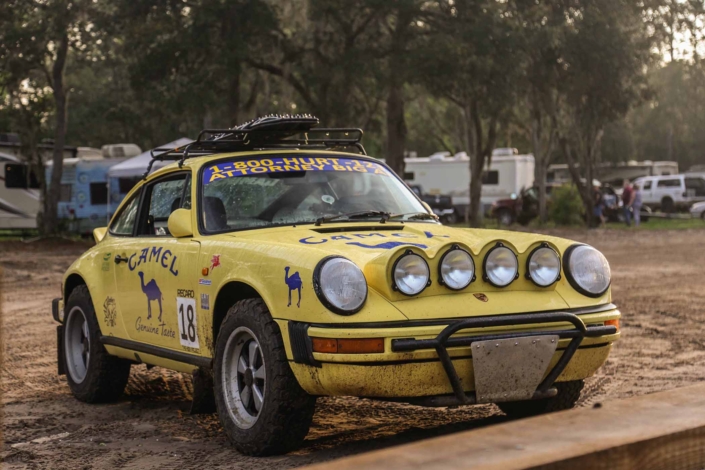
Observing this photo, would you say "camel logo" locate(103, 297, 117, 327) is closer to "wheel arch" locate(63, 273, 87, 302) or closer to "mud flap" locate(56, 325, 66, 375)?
"wheel arch" locate(63, 273, 87, 302)

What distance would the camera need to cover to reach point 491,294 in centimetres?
496

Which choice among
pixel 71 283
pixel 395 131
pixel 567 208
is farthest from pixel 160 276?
pixel 567 208

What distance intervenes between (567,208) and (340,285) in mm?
32497

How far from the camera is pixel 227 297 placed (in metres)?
5.45

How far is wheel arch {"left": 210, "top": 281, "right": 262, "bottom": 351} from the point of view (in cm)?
530

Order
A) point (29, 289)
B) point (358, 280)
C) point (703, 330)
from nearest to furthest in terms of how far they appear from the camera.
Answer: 1. point (358, 280)
2. point (703, 330)
3. point (29, 289)

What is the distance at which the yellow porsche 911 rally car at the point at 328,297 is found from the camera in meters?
4.66

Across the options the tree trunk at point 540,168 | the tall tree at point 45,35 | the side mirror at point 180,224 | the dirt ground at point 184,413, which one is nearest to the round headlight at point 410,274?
the dirt ground at point 184,413

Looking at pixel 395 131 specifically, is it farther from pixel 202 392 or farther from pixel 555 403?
pixel 555 403

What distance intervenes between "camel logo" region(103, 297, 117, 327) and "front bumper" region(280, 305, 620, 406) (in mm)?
2173

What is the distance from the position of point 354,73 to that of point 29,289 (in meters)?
12.2

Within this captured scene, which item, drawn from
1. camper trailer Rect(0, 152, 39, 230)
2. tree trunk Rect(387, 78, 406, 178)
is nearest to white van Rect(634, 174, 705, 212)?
tree trunk Rect(387, 78, 406, 178)

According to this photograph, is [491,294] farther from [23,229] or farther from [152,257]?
[23,229]

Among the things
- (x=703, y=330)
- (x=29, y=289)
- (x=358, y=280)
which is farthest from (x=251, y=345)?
(x=29, y=289)
